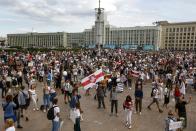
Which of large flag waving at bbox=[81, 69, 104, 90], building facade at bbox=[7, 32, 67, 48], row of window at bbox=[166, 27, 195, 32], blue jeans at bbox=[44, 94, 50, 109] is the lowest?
blue jeans at bbox=[44, 94, 50, 109]

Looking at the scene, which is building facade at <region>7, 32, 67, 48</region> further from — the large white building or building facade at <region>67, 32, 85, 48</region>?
the large white building

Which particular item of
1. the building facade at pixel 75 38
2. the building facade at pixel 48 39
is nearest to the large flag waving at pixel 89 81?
the building facade at pixel 75 38

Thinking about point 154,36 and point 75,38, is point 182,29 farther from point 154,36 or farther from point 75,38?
point 75,38

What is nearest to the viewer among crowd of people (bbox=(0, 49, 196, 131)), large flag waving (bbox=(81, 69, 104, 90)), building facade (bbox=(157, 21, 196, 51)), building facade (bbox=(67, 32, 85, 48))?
crowd of people (bbox=(0, 49, 196, 131))

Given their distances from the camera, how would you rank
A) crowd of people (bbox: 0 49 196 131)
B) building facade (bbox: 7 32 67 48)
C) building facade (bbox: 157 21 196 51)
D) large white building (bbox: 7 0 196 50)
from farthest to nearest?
building facade (bbox: 7 32 67 48) → building facade (bbox: 157 21 196 51) → large white building (bbox: 7 0 196 50) → crowd of people (bbox: 0 49 196 131)

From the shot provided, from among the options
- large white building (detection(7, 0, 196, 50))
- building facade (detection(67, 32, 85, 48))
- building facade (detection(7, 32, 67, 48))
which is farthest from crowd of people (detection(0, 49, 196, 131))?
building facade (detection(7, 32, 67, 48))

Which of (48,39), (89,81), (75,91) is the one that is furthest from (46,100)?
(48,39)

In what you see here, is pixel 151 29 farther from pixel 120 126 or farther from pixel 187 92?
pixel 120 126

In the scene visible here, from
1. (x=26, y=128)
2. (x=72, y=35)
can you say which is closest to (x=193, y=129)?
(x=26, y=128)

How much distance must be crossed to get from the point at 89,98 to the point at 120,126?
5.96 m

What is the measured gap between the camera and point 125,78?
21.9 m

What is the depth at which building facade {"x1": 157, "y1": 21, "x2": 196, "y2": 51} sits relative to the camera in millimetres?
153875

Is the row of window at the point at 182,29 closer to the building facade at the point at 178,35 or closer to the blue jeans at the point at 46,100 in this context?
the building facade at the point at 178,35

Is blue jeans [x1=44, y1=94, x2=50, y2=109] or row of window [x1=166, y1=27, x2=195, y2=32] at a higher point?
row of window [x1=166, y1=27, x2=195, y2=32]
